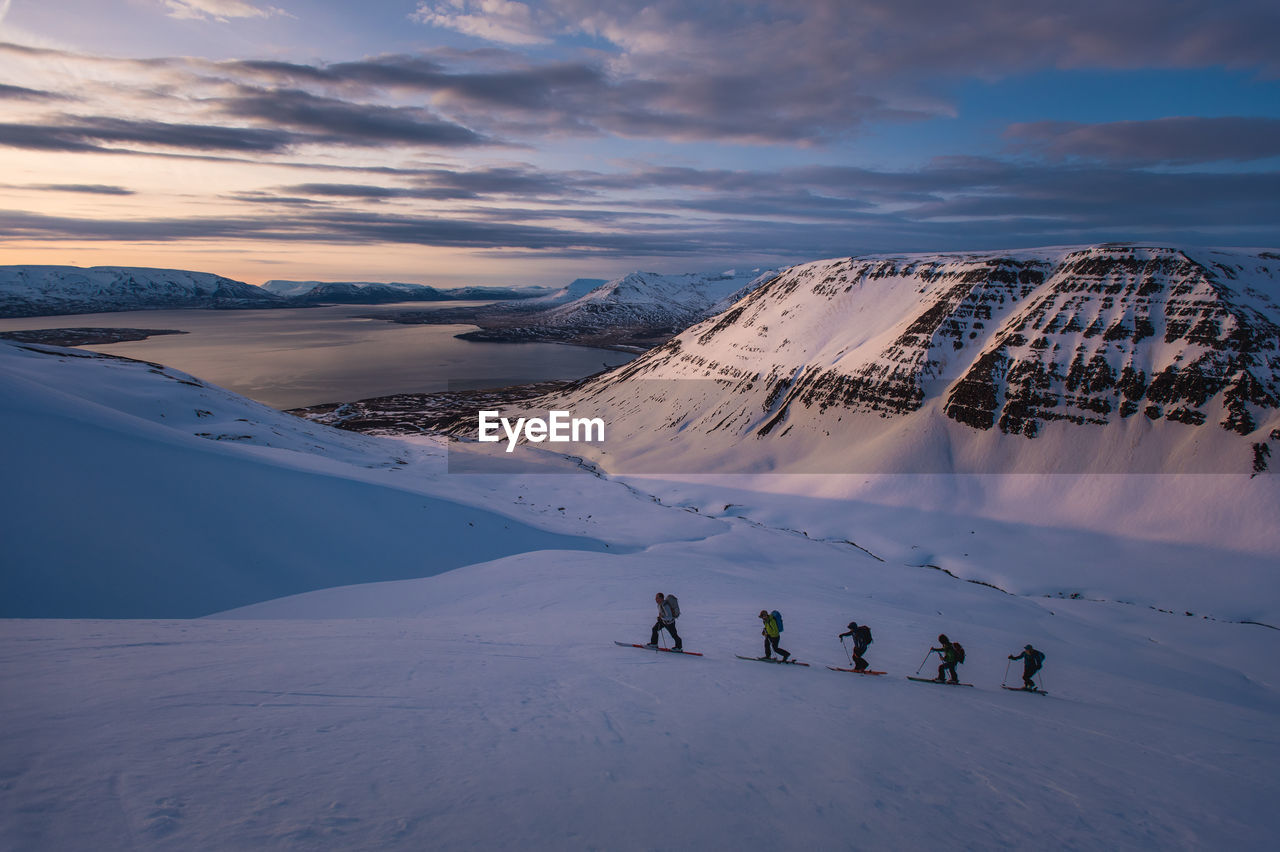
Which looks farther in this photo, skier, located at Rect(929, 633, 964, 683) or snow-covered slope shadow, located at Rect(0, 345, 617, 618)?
snow-covered slope shadow, located at Rect(0, 345, 617, 618)

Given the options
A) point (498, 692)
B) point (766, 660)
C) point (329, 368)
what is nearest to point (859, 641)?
point (766, 660)

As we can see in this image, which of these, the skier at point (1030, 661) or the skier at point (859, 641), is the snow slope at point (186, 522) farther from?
the skier at point (1030, 661)

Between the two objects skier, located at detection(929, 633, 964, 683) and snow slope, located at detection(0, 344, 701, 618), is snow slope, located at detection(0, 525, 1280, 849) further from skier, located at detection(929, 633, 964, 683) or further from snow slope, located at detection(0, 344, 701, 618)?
snow slope, located at detection(0, 344, 701, 618)

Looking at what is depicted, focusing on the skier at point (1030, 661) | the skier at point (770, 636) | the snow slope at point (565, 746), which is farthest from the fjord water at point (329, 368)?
the skier at point (1030, 661)

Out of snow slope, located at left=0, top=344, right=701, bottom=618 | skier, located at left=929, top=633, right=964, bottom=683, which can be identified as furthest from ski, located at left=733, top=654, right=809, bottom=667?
snow slope, located at left=0, top=344, right=701, bottom=618

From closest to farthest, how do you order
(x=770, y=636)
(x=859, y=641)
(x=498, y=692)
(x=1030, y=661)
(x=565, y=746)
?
(x=565, y=746)
(x=498, y=692)
(x=859, y=641)
(x=770, y=636)
(x=1030, y=661)

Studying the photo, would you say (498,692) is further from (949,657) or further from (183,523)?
(183,523)
